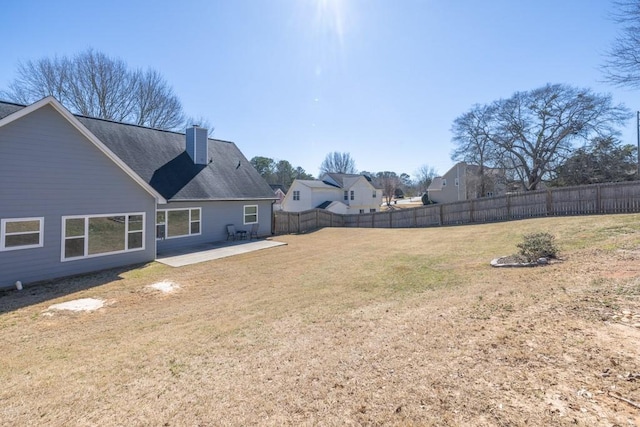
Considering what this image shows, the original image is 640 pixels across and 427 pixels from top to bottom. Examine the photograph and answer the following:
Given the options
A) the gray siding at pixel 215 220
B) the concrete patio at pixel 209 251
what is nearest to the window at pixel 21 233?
the concrete patio at pixel 209 251

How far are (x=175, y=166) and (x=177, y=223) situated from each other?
3.60 metres

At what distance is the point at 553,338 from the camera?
12.9 feet

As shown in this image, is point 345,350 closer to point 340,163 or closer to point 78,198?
point 78,198

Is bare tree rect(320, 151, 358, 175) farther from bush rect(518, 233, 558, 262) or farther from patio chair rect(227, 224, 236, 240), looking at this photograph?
bush rect(518, 233, 558, 262)

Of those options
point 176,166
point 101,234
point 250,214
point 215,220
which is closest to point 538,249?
point 101,234

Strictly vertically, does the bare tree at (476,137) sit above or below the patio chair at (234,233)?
above

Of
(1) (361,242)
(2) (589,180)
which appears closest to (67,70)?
(1) (361,242)

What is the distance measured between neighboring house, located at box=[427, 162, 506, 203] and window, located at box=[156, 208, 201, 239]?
3562 cm

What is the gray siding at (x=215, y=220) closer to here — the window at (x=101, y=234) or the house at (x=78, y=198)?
the house at (x=78, y=198)

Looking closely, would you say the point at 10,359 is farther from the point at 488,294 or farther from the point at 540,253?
the point at 540,253

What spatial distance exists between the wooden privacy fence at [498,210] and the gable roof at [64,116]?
10.8m

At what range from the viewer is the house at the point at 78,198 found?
355 inches

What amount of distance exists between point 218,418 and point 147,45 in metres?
19.2

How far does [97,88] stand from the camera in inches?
994
